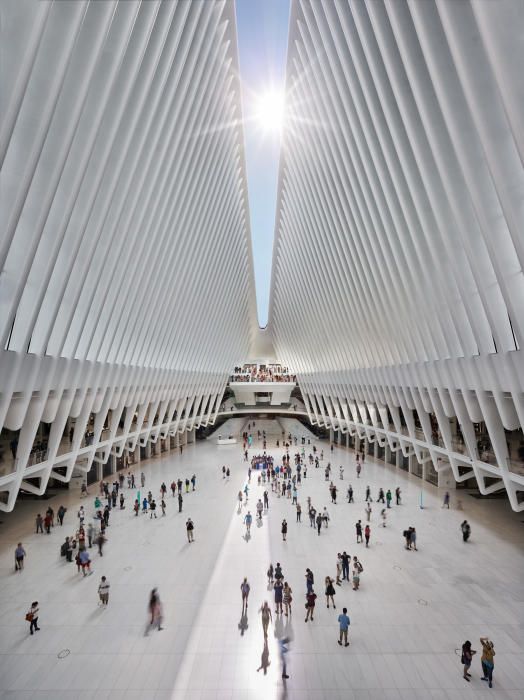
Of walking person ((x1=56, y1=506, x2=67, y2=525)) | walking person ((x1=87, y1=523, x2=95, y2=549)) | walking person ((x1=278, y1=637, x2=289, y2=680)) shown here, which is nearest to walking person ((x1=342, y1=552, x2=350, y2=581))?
walking person ((x1=278, y1=637, x2=289, y2=680))

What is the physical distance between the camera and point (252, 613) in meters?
9.13

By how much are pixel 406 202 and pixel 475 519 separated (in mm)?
12257

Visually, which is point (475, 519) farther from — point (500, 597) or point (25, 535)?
point (25, 535)

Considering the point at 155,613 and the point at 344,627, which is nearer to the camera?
the point at 344,627

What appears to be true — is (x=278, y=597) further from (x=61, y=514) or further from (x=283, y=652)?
(x=61, y=514)

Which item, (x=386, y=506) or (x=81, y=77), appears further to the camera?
(x=386, y=506)

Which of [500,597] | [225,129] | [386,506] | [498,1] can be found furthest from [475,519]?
[225,129]

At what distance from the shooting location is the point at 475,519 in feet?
50.6

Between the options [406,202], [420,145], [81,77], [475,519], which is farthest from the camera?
[475,519]

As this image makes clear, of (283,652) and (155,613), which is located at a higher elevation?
(283,652)

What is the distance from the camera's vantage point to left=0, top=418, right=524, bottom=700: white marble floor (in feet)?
23.1

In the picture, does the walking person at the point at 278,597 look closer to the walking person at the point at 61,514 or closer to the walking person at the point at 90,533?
the walking person at the point at 90,533

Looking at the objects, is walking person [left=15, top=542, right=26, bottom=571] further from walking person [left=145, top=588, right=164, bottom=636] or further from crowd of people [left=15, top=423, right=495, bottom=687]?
walking person [left=145, top=588, right=164, bottom=636]

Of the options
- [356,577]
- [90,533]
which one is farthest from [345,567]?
[90,533]
